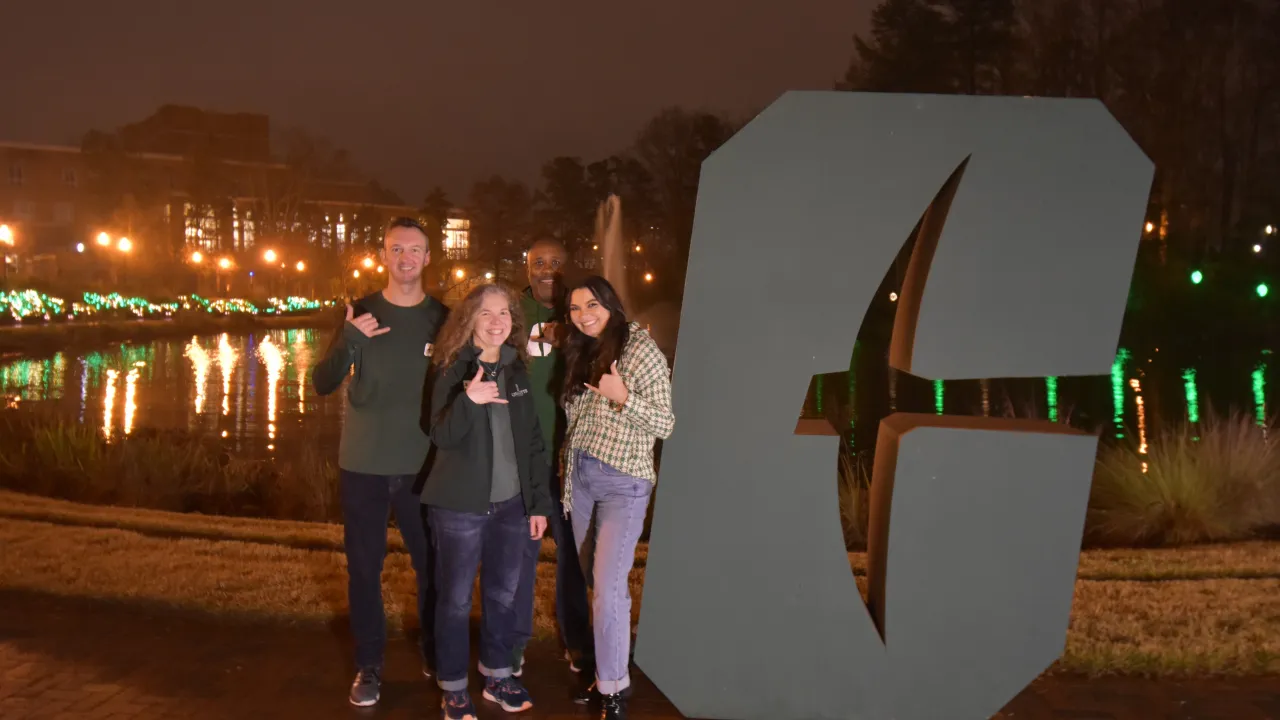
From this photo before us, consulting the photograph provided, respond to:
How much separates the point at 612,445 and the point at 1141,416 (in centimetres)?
1247

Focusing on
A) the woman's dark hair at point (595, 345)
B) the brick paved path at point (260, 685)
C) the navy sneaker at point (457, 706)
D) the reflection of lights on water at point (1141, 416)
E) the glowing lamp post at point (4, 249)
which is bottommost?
the brick paved path at point (260, 685)

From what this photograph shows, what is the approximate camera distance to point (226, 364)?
24219 millimetres

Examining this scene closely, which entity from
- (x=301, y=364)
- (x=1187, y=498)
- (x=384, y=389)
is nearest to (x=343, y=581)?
(x=384, y=389)

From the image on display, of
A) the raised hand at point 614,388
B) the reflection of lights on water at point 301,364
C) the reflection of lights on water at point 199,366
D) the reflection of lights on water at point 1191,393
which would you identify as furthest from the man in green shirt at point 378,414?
the reflection of lights on water at point 199,366

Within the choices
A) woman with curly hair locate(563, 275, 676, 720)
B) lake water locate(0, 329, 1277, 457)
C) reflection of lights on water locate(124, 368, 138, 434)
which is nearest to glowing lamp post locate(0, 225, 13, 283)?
lake water locate(0, 329, 1277, 457)

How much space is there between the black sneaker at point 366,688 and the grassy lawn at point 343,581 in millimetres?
1035

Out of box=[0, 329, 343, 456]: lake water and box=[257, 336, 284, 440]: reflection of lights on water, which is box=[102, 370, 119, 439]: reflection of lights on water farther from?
box=[257, 336, 284, 440]: reflection of lights on water

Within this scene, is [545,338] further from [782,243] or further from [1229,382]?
[1229,382]

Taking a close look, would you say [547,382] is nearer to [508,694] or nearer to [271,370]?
[508,694]

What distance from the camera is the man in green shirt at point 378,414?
435 cm

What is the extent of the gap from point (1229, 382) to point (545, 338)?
18591 millimetres

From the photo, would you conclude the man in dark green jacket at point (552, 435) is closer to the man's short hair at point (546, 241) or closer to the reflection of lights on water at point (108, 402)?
the man's short hair at point (546, 241)

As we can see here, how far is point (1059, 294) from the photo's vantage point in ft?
13.3

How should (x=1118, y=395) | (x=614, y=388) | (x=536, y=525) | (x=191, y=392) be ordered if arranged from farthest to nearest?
(x=191, y=392) < (x=1118, y=395) < (x=536, y=525) < (x=614, y=388)
